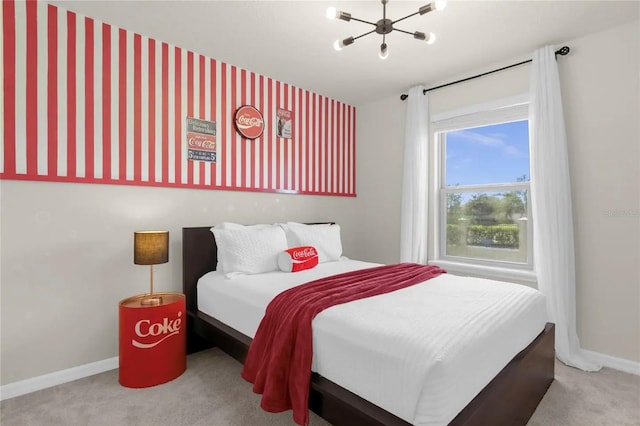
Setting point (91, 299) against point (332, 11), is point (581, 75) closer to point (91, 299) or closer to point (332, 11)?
point (332, 11)

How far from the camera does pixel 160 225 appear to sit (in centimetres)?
268

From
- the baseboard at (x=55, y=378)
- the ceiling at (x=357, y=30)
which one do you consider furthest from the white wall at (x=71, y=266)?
the ceiling at (x=357, y=30)

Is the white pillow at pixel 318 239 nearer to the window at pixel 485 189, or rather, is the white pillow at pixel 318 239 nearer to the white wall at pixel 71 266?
the white wall at pixel 71 266

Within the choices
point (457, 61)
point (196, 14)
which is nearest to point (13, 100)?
point (196, 14)

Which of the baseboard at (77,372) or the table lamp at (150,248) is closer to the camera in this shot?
the baseboard at (77,372)

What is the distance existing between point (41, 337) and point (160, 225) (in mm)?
1045

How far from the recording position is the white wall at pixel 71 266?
82.3 inches

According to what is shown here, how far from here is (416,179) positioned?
3.53m

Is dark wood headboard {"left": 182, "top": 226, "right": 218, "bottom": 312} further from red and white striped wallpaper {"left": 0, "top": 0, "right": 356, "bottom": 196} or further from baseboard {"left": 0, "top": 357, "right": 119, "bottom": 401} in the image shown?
baseboard {"left": 0, "top": 357, "right": 119, "bottom": 401}

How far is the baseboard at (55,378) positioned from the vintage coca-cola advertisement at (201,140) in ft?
5.70

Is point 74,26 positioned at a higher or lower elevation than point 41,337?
higher

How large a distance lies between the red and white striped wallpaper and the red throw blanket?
160 cm

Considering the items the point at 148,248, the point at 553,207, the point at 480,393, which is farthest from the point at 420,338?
the point at 553,207

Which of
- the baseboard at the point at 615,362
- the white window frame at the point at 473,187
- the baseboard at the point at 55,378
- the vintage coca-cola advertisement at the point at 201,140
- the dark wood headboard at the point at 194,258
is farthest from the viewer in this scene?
the white window frame at the point at 473,187
